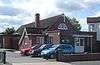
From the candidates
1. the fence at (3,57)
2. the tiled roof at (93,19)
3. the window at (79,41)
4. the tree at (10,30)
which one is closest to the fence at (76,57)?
the fence at (3,57)

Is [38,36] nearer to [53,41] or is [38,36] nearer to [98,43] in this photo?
[53,41]

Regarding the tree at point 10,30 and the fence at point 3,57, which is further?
the tree at point 10,30

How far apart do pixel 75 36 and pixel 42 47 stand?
8.30m

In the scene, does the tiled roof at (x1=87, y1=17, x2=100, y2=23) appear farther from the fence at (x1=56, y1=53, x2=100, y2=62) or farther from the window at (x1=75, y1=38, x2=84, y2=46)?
the fence at (x1=56, y1=53, x2=100, y2=62)

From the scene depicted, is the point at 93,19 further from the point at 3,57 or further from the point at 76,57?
the point at 3,57

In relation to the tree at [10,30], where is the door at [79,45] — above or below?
below

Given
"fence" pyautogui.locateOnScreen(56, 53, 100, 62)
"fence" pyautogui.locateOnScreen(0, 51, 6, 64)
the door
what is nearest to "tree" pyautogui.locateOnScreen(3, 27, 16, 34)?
the door

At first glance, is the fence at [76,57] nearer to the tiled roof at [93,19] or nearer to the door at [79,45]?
the door at [79,45]

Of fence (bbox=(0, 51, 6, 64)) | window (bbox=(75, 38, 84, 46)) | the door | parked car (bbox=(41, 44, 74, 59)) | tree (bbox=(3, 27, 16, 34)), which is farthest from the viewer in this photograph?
tree (bbox=(3, 27, 16, 34))

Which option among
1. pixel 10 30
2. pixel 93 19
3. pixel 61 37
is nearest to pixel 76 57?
pixel 61 37

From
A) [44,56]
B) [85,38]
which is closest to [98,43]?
[85,38]

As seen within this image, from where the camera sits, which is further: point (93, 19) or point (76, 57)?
point (93, 19)

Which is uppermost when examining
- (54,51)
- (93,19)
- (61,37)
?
(93,19)

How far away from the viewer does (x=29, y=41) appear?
53188 millimetres
